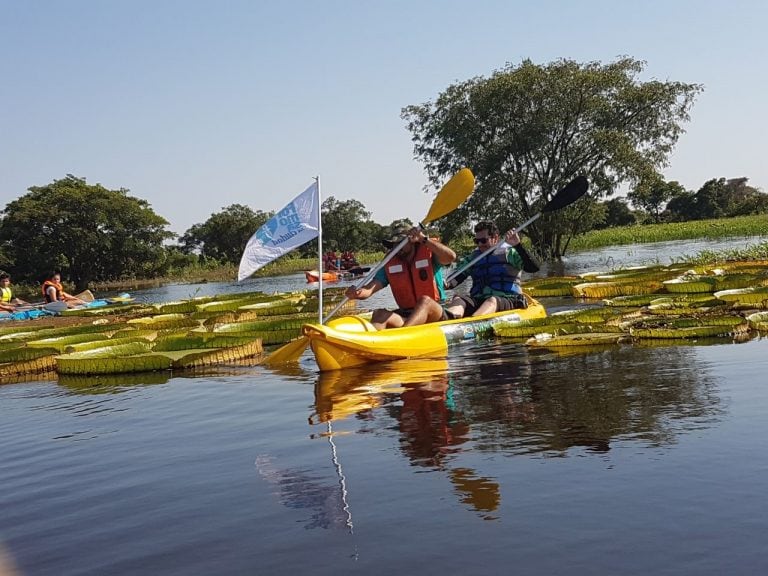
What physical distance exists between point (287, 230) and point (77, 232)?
46.7 m

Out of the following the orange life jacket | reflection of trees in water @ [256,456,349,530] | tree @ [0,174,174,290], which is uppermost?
tree @ [0,174,174,290]

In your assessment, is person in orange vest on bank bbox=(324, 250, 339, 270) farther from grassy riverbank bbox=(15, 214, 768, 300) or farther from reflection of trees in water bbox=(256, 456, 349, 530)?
reflection of trees in water bbox=(256, 456, 349, 530)

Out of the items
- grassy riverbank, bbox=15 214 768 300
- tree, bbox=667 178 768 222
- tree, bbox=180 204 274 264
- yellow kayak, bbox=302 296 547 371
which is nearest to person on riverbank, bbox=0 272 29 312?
yellow kayak, bbox=302 296 547 371

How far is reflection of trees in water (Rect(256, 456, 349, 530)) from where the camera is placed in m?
3.89

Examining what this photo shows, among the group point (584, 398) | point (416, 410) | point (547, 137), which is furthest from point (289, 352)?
point (547, 137)

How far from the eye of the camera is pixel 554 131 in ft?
101

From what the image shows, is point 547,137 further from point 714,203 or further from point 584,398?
point 714,203

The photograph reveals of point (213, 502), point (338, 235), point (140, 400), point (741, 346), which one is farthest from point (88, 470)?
point (338, 235)

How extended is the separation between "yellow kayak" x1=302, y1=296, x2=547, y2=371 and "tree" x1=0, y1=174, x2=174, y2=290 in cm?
4737

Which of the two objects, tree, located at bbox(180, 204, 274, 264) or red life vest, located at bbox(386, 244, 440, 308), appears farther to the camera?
tree, located at bbox(180, 204, 274, 264)

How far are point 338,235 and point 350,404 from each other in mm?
72721

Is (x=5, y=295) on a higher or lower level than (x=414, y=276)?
higher

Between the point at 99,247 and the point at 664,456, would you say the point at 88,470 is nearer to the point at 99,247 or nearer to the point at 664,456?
the point at 664,456

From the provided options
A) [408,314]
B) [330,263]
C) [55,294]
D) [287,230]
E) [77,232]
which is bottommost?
[408,314]
